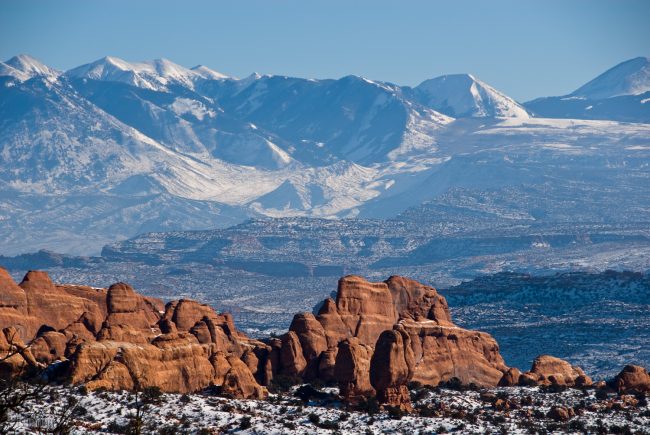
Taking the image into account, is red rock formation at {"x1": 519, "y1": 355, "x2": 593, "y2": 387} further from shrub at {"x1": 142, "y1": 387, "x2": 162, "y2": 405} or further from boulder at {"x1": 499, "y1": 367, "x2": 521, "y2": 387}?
shrub at {"x1": 142, "y1": 387, "x2": 162, "y2": 405}

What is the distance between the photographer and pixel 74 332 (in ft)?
329

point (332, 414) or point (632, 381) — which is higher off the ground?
point (332, 414)

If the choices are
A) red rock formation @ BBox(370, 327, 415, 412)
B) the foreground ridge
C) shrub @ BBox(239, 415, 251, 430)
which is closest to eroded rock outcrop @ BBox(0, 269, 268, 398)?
the foreground ridge

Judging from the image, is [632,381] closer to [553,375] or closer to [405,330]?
[553,375]

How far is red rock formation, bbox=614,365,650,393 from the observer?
10019 cm

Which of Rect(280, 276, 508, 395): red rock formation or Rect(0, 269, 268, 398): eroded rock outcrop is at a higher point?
Rect(0, 269, 268, 398): eroded rock outcrop

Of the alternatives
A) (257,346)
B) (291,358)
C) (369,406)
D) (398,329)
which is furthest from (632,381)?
(257,346)

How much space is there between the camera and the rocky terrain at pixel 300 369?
79.7 m

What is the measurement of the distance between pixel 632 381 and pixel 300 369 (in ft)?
64.6

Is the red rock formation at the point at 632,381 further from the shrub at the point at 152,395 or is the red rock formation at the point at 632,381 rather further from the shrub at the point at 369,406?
the shrub at the point at 152,395

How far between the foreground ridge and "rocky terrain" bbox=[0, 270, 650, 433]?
103 millimetres

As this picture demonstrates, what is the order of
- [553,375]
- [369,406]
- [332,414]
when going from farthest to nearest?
[553,375], [369,406], [332,414]

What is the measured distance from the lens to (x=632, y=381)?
3976 inches

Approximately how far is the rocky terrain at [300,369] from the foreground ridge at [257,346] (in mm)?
103
